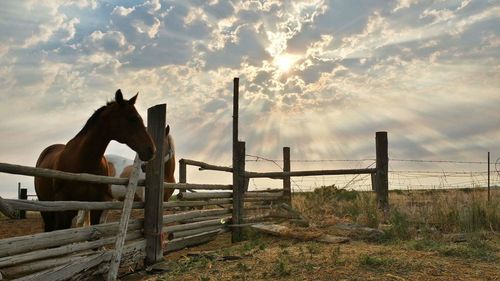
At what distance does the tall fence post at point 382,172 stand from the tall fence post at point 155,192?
5.71m

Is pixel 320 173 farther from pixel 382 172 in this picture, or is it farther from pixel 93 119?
pixel 93 119

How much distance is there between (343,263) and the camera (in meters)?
5.68

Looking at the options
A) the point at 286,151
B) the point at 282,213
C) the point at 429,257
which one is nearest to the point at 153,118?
the point at 429,257

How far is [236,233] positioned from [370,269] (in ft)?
14.4

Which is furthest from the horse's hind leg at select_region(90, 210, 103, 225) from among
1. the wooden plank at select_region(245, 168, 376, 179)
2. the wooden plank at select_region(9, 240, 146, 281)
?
the wooden plank at select_region(245, 168, 376, 179)

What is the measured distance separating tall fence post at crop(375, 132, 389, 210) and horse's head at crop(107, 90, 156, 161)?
6.25 meters

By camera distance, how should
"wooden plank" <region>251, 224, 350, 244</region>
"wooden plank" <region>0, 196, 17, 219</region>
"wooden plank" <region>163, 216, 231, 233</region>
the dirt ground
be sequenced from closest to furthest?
"wooden plank" <region>0, 196, 17, 219</region> → the dirt ground → "wooden plank" <region>251, 224, 350, 244</region> → "wooden plank" <region>163, 216, 231, 233</region>

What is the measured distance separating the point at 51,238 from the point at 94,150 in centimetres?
160

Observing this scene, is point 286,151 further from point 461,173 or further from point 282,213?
point 461,173

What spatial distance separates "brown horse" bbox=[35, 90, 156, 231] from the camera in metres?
5.97

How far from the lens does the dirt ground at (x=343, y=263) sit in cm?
525

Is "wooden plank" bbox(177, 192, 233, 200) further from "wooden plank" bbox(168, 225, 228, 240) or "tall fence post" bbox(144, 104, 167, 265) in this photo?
"tall fence post" bbox(144, 104, 167, 265)

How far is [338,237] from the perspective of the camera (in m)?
7.71

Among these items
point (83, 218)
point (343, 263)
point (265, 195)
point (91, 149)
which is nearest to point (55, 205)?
point (91, 149)
